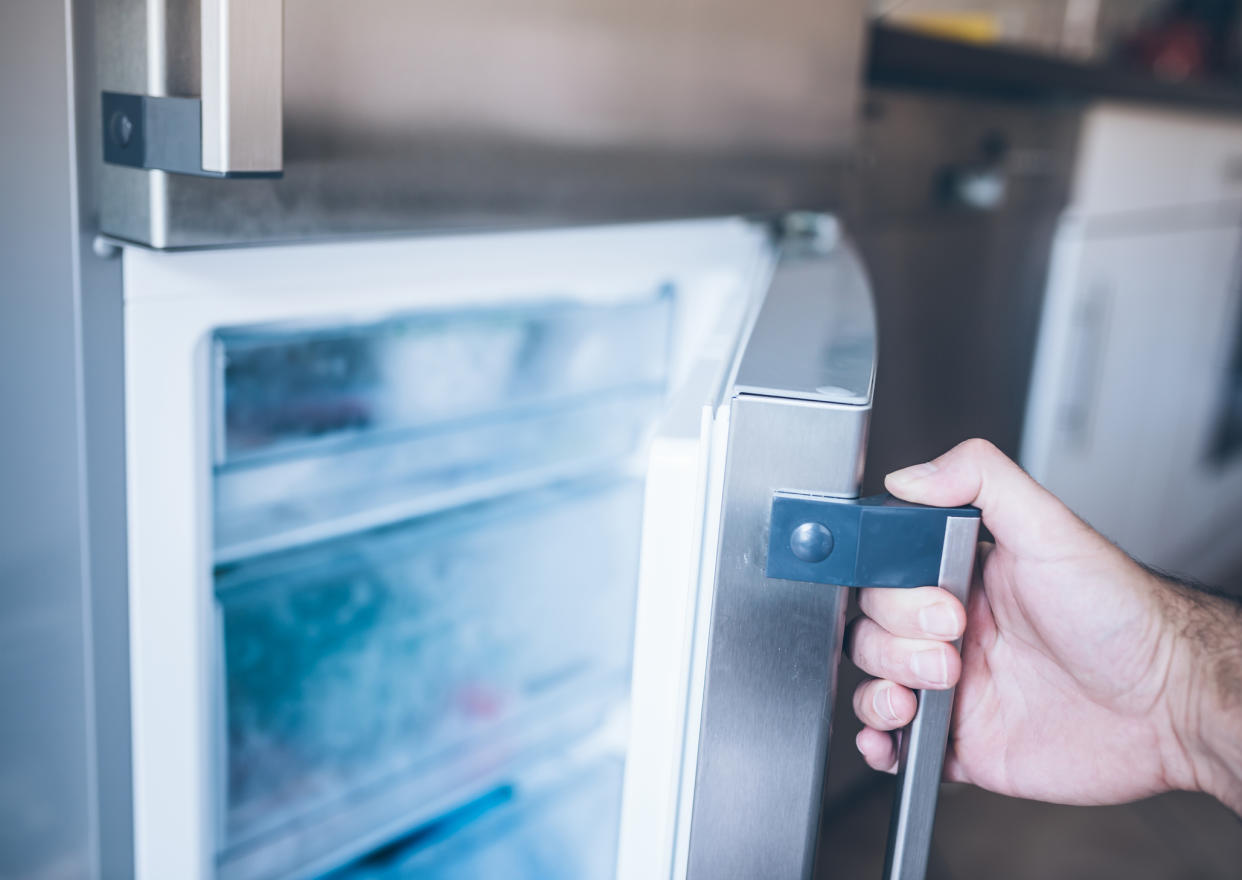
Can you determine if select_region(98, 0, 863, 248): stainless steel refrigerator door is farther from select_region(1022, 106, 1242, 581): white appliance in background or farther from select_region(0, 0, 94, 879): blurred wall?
select_region(1022, 106, 1242, 581): white appliance in background

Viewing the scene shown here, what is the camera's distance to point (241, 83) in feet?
1.49

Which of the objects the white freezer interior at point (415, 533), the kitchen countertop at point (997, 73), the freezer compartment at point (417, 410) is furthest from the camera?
the kitchen countertop at point (997, 73)

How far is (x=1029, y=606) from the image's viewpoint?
63 centimetres

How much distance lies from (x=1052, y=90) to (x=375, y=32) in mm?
1136

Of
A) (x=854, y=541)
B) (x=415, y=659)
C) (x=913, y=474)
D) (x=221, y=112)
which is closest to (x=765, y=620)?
(x=854, y=541)

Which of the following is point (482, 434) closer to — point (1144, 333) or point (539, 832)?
point (539, 832)

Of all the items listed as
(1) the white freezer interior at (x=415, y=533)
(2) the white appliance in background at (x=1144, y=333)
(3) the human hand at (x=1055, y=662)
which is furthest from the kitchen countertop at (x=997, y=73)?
(3) the human hand at (x=1055, y=662)

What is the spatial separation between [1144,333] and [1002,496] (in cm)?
157

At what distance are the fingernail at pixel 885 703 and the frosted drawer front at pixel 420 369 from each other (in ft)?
1.36

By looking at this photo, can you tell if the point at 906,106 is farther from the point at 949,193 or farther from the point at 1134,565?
the point at 1134,565

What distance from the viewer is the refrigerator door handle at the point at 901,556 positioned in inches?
14.5

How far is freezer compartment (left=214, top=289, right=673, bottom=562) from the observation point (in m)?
0.73

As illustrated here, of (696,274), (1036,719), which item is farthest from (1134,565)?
(696,274)

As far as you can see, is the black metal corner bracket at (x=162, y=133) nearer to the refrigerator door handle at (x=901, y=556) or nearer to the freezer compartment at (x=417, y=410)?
the freezer compartment at (x=417, y=410)
